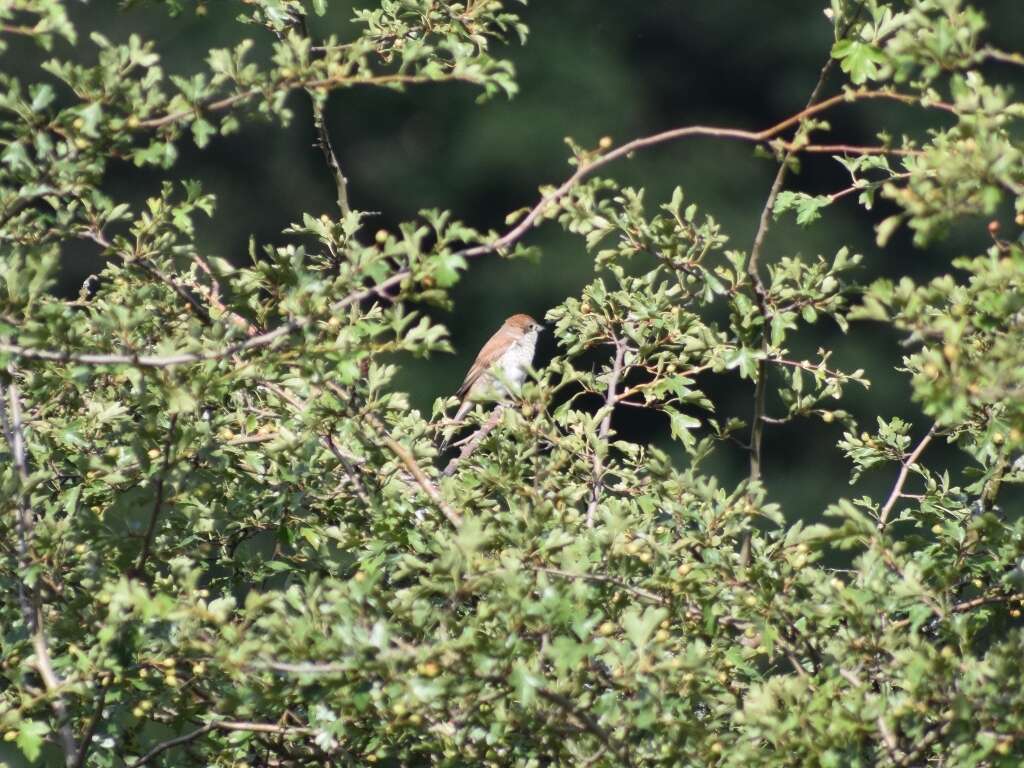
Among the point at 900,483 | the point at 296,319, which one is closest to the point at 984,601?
the point at 900,483

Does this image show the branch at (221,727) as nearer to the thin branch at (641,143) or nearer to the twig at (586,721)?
the twig at (586,721)

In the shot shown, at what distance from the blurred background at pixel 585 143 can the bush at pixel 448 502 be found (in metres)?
7.78

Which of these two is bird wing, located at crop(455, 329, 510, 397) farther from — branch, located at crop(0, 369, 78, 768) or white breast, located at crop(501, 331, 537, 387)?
branch, located at crop(0, 369, 78, 768)

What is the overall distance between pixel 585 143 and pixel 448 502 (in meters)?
8.98

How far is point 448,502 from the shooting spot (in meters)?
2.82

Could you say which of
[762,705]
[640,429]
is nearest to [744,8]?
[640,429]

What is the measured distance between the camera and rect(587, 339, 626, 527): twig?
121 inches

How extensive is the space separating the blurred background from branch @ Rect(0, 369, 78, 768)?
802cm

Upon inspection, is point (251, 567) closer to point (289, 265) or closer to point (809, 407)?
point (289, 265)

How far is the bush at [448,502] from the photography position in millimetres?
2279

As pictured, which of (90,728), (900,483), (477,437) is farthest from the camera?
(477,437)

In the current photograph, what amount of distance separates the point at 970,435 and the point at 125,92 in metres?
1.76

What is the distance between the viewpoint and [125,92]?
251cm

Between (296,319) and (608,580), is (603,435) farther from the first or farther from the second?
(296,319)
